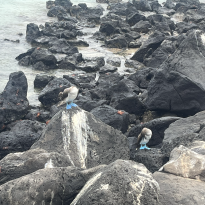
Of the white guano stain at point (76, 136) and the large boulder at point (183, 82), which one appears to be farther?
the large boulder at point (183, 82)

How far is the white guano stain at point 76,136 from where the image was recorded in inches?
274

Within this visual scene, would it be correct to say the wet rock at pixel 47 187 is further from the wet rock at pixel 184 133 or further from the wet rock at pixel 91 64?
the wet rock at pixel 91 64

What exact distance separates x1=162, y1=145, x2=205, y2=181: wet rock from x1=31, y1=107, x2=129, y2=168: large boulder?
7.35 feet

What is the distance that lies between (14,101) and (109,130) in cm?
631

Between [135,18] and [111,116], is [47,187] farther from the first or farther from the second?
[135,18]

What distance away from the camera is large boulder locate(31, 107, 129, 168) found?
7078 mm

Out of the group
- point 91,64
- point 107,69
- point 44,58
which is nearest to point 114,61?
point 91,64

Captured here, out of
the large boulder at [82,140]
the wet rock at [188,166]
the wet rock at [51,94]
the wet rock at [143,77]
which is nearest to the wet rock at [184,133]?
the large boulder at [82,140]

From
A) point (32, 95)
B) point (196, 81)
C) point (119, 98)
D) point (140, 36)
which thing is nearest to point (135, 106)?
point (119, 98)

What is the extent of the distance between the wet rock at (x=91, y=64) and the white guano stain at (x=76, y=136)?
11015 mm

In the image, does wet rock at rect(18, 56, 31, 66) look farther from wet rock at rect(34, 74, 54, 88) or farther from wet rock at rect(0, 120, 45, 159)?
wet rock at rect(0, 120, 45, 159)

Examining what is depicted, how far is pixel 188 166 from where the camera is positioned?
208 inches

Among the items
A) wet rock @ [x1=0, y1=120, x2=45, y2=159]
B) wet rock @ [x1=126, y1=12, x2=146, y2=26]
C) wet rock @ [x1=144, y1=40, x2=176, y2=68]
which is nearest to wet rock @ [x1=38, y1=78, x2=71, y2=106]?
wet rock @ [x1=0, y1=120, x2=45, y2=159]

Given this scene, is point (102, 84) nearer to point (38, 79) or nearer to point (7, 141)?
point (38, 79)
